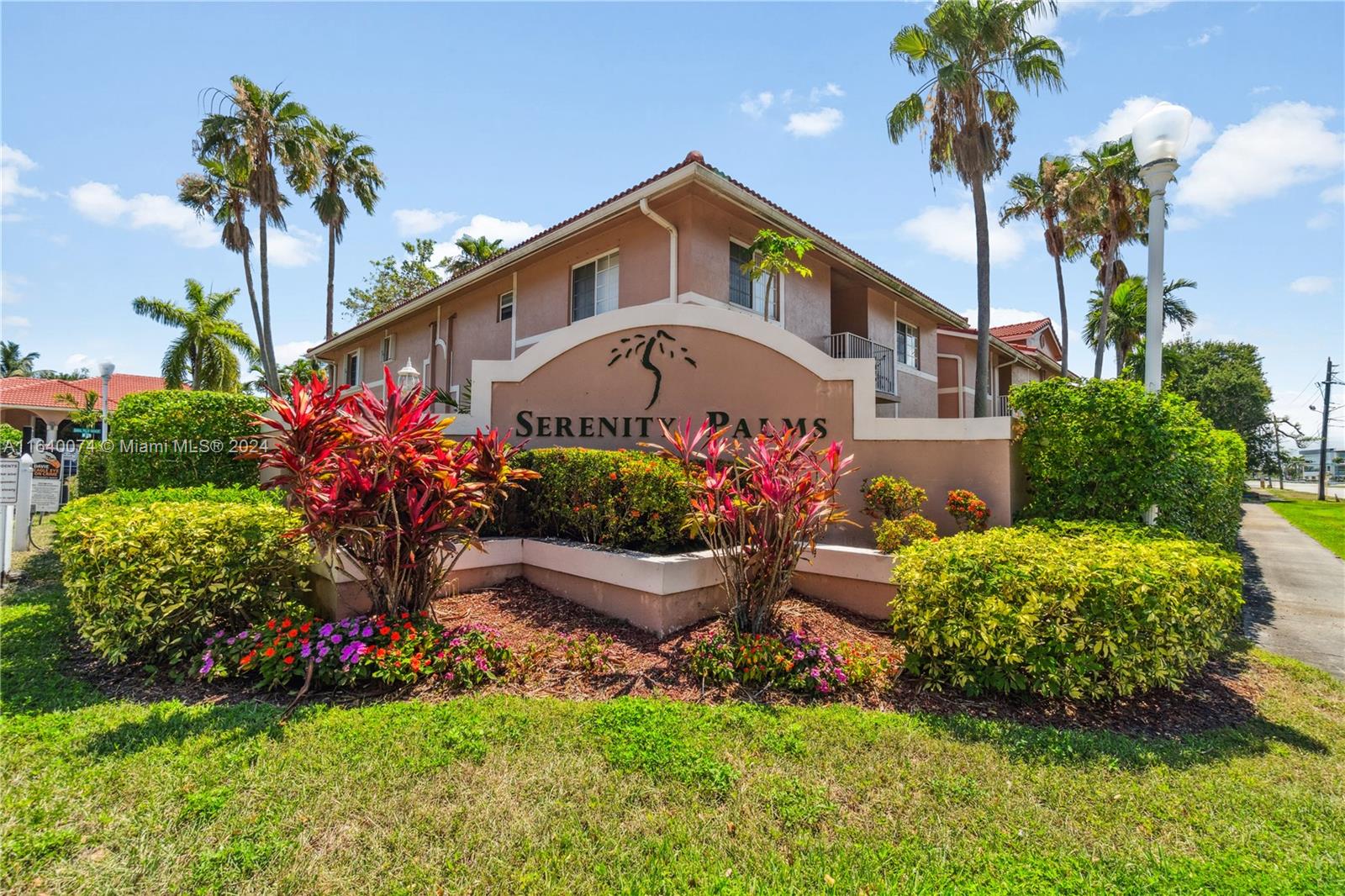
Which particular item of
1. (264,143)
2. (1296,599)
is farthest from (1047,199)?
(264,143)

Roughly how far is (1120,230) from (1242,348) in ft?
98.5

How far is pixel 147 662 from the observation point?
15.6 ft

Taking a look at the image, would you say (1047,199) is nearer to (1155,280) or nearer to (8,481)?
(1155,280)

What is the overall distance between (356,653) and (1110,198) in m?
25.8

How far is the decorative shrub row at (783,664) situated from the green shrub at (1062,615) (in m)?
0.42

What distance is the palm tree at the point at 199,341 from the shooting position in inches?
1050

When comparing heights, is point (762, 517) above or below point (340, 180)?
below

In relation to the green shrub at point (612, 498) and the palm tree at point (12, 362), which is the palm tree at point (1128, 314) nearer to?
the green shrub at point (612, 498)

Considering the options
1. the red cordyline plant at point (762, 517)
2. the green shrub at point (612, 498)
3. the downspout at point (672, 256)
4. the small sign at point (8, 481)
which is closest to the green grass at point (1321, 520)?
the downspout at point (672, 256)

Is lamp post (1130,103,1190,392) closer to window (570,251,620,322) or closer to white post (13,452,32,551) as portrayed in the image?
window (570,251,620,322)

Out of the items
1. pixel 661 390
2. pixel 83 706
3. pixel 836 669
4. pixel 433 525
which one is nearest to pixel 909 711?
pixel 836 669

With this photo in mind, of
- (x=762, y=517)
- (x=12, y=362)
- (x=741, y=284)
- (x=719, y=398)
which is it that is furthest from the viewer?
(x=12, y=362)

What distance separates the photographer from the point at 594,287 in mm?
13047

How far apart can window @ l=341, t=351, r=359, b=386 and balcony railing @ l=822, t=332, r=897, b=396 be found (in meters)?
18.7
